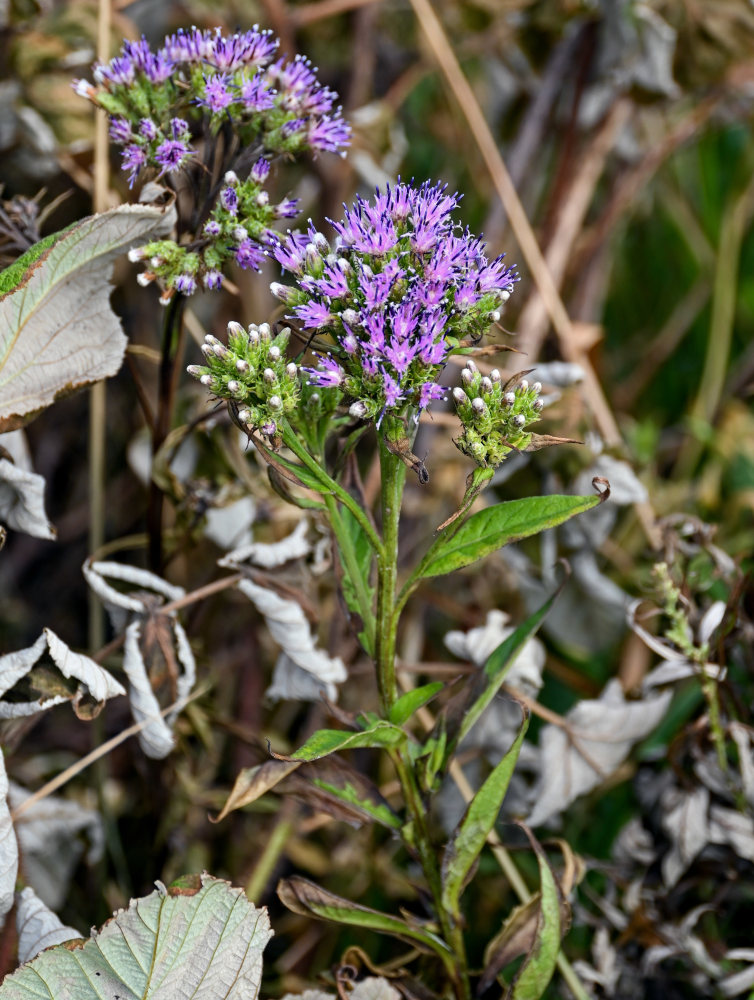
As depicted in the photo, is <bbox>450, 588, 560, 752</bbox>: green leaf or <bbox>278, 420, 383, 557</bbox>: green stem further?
<bbox>450, 588, 560, 752</bbox>: green leaf

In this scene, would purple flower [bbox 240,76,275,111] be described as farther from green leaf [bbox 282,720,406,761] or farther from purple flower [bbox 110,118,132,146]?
green leaf [bbox 282,720,406,761]

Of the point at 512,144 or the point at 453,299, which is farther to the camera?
the point at 512,144

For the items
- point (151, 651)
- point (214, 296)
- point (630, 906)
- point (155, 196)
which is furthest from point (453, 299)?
point (214, 296)

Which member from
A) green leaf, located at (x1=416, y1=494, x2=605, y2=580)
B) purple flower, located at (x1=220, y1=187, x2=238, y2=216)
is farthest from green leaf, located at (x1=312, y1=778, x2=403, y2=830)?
purple flower, located at (x1=220, y1=187, x2=238, y2=216)

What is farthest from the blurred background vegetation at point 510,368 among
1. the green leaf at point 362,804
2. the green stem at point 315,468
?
the green stem at point 315,468

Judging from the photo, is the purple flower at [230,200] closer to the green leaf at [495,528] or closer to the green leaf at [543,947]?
the green leaf at [495,528]

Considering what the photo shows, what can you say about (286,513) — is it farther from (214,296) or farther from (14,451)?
(214,296)
